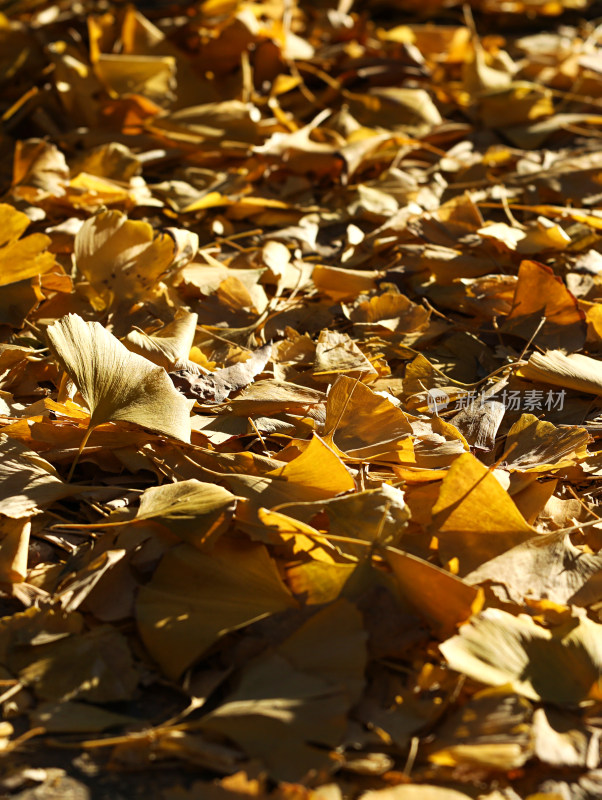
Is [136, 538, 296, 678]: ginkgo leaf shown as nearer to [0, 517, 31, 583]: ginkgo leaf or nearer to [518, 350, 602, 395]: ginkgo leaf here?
[0, 517, 31, 583]: ginkgo leaf

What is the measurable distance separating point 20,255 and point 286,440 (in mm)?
347

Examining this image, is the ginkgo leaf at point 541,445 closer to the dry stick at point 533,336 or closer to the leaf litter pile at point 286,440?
the leaf litter pile at point 286,440

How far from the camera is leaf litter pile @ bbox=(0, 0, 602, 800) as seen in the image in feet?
1.64

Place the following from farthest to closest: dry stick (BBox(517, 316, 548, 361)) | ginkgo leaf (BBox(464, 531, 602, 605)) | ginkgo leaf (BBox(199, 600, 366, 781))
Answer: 1. dry stick (BBox(517, 316, 548, 361))
2. ginkgo leaf (BBox(464, 531, 602, 605))
3. ginkgo leaf (BBox(199, 600, 366, 781))

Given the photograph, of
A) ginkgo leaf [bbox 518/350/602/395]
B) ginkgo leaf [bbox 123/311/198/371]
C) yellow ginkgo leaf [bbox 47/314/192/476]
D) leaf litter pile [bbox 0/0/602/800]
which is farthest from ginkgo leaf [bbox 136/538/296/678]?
ginkgo leaf [bbox 518/350/602/395]

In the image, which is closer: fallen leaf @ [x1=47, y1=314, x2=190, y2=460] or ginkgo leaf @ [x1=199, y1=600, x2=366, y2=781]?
ginkgo leaf @ [x1=199, y1=600, x2=366, y2=781]

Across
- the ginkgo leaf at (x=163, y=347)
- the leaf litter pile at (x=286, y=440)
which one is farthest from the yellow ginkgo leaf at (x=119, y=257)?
the ginkgo leaf at (x=163, y=347)

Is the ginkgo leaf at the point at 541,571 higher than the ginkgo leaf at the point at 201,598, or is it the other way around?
the ginkgo leaf at the point at 201,598

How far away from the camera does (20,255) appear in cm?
86

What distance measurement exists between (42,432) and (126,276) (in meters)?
0.26

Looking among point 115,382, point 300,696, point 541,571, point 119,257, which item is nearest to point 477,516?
point 541,571

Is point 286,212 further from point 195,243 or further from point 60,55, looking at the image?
point 60,55

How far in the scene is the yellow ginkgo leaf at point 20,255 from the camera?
0.85m

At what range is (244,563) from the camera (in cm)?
59
